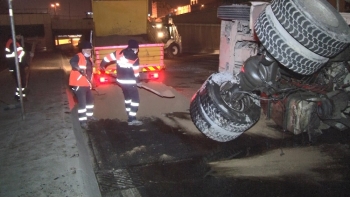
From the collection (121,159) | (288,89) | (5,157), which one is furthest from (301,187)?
(5,157)

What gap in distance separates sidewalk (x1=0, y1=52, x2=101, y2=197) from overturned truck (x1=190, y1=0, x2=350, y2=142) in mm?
1818

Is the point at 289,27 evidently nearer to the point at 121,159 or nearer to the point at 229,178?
the point at 229,178

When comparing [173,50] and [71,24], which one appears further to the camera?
[71,24]

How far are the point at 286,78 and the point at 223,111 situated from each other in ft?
4.34

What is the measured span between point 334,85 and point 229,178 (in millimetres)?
2340

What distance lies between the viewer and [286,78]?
201 inches

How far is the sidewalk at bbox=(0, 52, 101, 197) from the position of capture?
312 centimetres

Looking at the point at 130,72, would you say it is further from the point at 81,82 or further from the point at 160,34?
the point at 160,34

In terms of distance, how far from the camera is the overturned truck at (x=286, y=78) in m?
3.42

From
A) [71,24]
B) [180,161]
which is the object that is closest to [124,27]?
[180,161]

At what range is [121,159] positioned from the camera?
4.78m

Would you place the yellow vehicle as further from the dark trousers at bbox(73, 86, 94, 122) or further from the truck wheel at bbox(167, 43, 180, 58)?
the truck wheel at bbox(167, 43, 180, 58)

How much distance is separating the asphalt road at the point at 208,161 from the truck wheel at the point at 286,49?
1.50 meters

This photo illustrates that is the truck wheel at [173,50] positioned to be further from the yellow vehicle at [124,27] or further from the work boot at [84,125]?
the work boot at [84,125]
